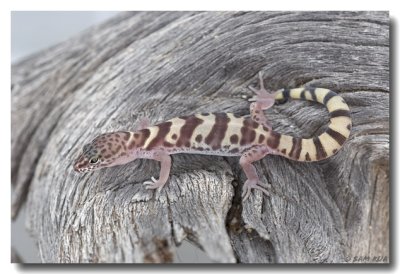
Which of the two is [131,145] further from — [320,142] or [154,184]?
[320,142]

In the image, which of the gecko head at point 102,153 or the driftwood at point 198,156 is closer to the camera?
the driftwood at point 198,156

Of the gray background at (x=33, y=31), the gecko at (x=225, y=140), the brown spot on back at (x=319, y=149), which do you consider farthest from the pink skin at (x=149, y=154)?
the gray background at (x=33, y=31)

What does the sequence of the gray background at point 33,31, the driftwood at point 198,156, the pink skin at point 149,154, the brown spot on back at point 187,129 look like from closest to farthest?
1. the driftwood at point 198,156
2. the pink skin at point 149,154
3. the brown spot on back at point 187,129
4. the gray background at point 33,31

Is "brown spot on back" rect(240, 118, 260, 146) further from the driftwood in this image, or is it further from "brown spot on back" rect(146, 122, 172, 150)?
"brown spot on back" rect(146, 122, 172, 150)

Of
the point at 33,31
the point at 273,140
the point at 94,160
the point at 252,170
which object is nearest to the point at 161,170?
the point at 94,160

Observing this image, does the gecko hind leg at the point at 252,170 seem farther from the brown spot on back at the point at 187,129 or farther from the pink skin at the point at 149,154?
the brown spot on back at the point at 187,129

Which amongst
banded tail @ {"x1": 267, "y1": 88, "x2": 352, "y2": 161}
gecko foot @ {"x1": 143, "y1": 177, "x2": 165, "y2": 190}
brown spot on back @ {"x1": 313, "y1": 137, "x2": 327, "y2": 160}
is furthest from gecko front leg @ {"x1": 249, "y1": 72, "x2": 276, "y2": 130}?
gecko foot @ {"x1": 143, "y1": 177, "x2": 165, "y2": 190}
